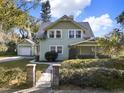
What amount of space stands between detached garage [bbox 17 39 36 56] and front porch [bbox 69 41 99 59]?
2128 centimetres

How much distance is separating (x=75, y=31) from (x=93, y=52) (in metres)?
4.04

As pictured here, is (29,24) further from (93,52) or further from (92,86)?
(93,52)

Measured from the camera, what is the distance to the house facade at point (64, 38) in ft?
126

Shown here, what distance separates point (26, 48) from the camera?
59.8 metres

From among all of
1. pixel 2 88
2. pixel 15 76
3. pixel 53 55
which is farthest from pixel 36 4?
pixel 53 55

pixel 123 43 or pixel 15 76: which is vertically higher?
pixel 123 43

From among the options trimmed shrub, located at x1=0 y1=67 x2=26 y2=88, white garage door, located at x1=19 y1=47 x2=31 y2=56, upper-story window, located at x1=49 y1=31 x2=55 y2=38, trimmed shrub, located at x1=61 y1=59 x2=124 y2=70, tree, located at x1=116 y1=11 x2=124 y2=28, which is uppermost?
upper-story window, located at x1=49 y1=31 x2=55 y2=38

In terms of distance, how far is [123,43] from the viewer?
18.1 metres

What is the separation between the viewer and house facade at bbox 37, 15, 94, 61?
38.5 meters

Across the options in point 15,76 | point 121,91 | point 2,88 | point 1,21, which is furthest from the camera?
point 1,21

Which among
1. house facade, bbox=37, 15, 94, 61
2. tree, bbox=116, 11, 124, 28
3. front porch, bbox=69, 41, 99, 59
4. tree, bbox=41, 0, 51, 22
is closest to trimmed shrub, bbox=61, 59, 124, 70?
tree, bbox=116, 11, 124, 28

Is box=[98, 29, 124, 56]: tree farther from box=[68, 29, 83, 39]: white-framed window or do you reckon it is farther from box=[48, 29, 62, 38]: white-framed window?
box=[48, 29, 62, 38]: white-framed window

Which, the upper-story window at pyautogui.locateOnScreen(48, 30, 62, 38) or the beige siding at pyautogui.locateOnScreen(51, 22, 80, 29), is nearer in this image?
the beige siding at pyautogui.locateOnScreen(51, 22, 80, 29)

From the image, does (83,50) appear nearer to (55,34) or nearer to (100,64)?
(55,34)
